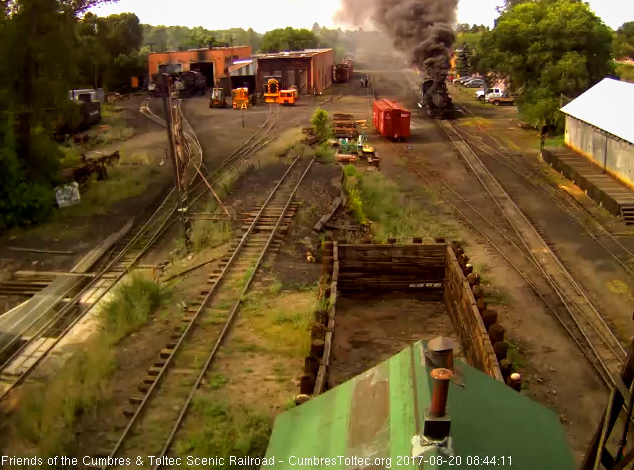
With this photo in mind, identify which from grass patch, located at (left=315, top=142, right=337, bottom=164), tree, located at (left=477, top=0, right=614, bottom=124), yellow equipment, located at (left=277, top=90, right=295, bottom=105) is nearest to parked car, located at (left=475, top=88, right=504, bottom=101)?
tree, located at (left=477, top=0, right=614, bottom=124)

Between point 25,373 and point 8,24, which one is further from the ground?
point 8,24

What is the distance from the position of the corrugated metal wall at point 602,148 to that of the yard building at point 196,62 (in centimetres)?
3744

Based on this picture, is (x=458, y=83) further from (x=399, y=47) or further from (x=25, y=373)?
(x=25, y=373)

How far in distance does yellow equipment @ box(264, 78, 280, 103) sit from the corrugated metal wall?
25899mm

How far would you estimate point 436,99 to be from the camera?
A: 40625 mm

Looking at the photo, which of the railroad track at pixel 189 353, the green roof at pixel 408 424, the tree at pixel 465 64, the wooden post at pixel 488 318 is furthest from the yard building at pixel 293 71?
the green roof at pixel 408 424

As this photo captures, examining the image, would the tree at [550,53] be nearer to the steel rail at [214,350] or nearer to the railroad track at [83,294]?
the railroad track at [83,294]

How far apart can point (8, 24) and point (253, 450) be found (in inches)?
717

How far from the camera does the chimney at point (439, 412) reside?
148 inches

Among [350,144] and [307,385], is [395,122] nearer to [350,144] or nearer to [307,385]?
[350,144]

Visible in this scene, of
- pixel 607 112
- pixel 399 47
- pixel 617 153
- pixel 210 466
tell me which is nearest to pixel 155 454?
pixel 210 466

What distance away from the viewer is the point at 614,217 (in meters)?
20.3

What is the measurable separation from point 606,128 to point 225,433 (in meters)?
20.6

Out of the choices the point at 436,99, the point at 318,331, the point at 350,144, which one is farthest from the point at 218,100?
the point at 318,331
